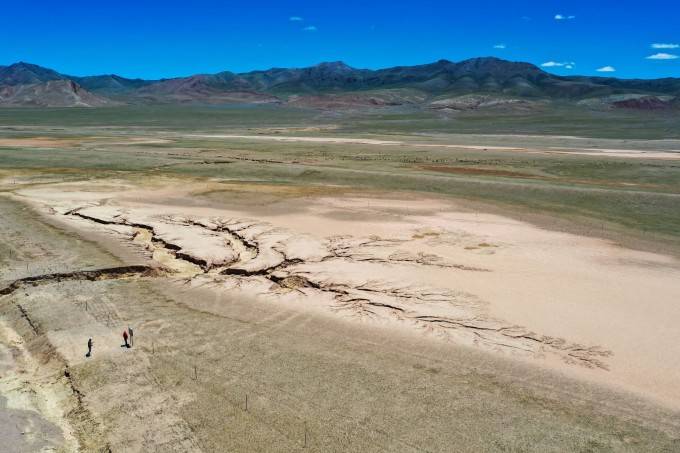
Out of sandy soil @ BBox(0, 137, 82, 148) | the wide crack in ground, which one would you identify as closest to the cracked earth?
the wide crack in ground

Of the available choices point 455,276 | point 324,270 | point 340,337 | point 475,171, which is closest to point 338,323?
point 340,337

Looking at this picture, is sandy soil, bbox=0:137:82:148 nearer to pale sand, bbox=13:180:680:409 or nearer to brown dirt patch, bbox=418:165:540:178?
pale sand, bbox=13:180:680:409

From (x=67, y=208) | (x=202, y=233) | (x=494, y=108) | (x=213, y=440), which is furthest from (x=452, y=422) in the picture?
(x=494, y=108)

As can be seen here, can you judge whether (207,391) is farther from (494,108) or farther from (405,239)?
(494,108)

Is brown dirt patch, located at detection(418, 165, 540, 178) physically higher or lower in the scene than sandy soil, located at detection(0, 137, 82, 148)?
lower

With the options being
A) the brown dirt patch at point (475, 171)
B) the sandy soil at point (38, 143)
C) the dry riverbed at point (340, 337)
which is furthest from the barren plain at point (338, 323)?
the sandy soil at point (38, 143)

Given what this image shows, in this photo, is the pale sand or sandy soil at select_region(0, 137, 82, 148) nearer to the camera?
the pale sand
